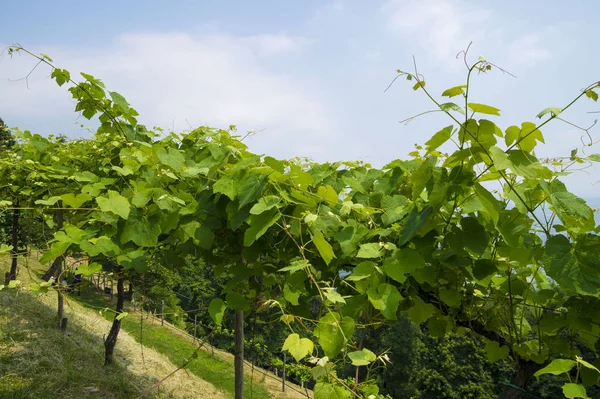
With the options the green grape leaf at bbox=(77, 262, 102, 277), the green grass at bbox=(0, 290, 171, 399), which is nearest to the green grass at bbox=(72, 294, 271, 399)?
the green grass at bbox=(0, 290, 171, 399)

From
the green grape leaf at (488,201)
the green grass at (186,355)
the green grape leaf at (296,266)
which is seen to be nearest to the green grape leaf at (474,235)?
the green grape leaf at (488,201)

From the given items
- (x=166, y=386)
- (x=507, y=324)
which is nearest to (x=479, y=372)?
(x=166, y=386)

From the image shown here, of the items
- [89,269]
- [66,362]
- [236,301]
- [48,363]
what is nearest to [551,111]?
[236,301]

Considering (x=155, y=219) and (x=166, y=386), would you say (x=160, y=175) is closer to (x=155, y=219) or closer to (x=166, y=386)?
(x=155, y=219)

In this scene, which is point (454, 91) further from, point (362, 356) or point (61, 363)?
point (61, 363)

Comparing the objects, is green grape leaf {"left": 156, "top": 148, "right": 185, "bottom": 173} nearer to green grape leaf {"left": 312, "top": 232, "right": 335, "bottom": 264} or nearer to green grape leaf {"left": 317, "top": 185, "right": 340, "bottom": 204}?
green grape leaf {"left": 317, "top": 185, "right": 340, "bottom": 204}

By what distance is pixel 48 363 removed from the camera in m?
6.02

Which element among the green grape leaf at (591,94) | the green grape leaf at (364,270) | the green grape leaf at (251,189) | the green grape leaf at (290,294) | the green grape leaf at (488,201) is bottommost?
the green grape leaf at (290,294)

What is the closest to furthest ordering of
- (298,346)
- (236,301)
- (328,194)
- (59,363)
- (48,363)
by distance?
(298,346), (328,194), (236,301), (48,363), (59,363)

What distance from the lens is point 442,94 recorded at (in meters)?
1.10

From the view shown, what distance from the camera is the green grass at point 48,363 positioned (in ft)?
17.2

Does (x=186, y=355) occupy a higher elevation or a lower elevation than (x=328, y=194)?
lower

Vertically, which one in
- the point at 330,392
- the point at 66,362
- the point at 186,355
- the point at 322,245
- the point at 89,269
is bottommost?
the point at 186,355

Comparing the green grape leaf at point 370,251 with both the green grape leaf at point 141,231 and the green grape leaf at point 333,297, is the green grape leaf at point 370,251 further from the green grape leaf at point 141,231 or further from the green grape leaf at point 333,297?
the green grape leaf at point 141,231
